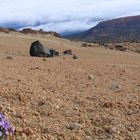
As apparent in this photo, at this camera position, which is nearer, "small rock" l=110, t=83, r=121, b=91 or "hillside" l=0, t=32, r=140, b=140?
"hillside" l=0, t=32, r=140, b=140

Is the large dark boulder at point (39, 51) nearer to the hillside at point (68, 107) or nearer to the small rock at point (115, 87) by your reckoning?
the hillside at point (68, 107)

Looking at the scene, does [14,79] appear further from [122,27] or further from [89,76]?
[122,27]

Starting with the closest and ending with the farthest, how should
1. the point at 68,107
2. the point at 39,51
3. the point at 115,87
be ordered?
1. the point at 68,107
2. the point at 115,87
3. the point at 39,51

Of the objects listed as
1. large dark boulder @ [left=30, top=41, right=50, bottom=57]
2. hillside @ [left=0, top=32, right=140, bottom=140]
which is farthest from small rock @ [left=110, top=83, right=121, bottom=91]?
large dark boulder @ [left=30, top=41, right=50, bottom=57]

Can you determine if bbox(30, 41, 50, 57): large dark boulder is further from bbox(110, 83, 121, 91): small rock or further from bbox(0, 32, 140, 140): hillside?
bbox(110, 83, 121, 91): small rock

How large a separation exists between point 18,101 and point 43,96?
76 cm

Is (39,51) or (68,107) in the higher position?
(68,107)

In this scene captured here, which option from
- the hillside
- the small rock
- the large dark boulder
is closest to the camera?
the hillside

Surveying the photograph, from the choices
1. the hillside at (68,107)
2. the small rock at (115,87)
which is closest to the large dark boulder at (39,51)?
the hillside at (68,107)

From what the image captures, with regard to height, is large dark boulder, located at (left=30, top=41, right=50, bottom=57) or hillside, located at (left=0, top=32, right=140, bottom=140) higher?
hillside, located at (left=0, top=32, right=140, bottom=140)

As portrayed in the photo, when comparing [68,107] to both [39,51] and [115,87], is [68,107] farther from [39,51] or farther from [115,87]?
[39,51]

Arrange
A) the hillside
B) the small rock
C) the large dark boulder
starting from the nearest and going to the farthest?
the hillside < the small rock < the large dark boulder

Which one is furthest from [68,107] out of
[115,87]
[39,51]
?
[39,51]

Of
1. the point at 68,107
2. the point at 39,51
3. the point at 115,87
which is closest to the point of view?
the point at 68,107
